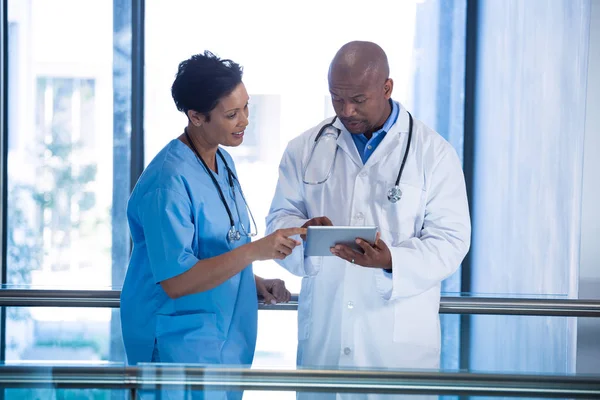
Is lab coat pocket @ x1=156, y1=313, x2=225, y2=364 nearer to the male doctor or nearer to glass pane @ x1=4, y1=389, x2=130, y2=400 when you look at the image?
the male doctor

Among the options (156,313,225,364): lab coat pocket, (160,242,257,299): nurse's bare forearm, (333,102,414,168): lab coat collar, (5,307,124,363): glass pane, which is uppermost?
(333,102,414,168): lab coat collar

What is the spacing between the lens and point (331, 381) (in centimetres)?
108

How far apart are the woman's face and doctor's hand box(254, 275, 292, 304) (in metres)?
0.39

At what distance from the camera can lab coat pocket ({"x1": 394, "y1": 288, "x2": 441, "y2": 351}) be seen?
171cm

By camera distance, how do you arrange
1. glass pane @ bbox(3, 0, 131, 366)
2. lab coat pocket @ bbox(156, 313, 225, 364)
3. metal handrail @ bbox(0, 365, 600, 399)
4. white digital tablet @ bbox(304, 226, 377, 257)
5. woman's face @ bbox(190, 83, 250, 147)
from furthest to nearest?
glass pane @ bbox(3, 0, 131, 366) < woman's face @ bbox(190, 83, 250, 147) < lab coat pocket @ bbox(156, 313, 225, 364) < white digital tablet @ bbox(304, 226, 377, 257) < metal handrail @ bbox(0, 365, 600, 399)

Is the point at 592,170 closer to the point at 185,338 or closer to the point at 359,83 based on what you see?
the point at 359,83

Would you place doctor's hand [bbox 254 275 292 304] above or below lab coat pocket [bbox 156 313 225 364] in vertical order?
above

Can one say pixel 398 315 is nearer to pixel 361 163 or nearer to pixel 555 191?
pixel 361 163

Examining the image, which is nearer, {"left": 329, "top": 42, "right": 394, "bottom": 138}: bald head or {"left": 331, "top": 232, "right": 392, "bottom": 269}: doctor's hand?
{"left": 331, "top": 232, "right": 392, "bottom": 269}: doctor's hand

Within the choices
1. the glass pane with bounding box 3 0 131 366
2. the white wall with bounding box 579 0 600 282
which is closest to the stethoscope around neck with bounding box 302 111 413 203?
the white wall with bounding box 579 0 600 282

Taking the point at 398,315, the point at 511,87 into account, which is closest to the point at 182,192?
the point at 398,315

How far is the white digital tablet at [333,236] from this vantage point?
1478mm

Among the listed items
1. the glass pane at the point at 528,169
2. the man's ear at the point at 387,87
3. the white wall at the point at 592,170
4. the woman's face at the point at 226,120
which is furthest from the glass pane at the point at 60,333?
the white wall at the point at 592,170

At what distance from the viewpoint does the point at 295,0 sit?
3.88 m
